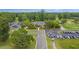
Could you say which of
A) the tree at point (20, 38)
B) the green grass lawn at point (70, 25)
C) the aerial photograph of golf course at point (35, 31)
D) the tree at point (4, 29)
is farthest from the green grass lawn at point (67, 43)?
the tree at point (4, 29)

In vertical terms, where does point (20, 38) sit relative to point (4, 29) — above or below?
below

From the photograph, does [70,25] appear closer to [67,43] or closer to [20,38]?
[67,43]

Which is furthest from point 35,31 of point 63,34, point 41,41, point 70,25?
point 70,25

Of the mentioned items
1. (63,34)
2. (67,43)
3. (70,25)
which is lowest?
(67,43)

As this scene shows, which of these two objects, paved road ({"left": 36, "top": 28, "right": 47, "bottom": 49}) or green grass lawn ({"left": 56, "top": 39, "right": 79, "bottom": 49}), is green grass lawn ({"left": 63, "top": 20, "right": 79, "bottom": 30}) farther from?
paved road ({"left": 36, "top": 28, "right": 47, "bottom": 49})

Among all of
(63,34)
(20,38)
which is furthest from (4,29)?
(63,34)

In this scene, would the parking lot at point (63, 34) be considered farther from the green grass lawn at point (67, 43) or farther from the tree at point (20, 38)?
the tree at point (20, 38)
